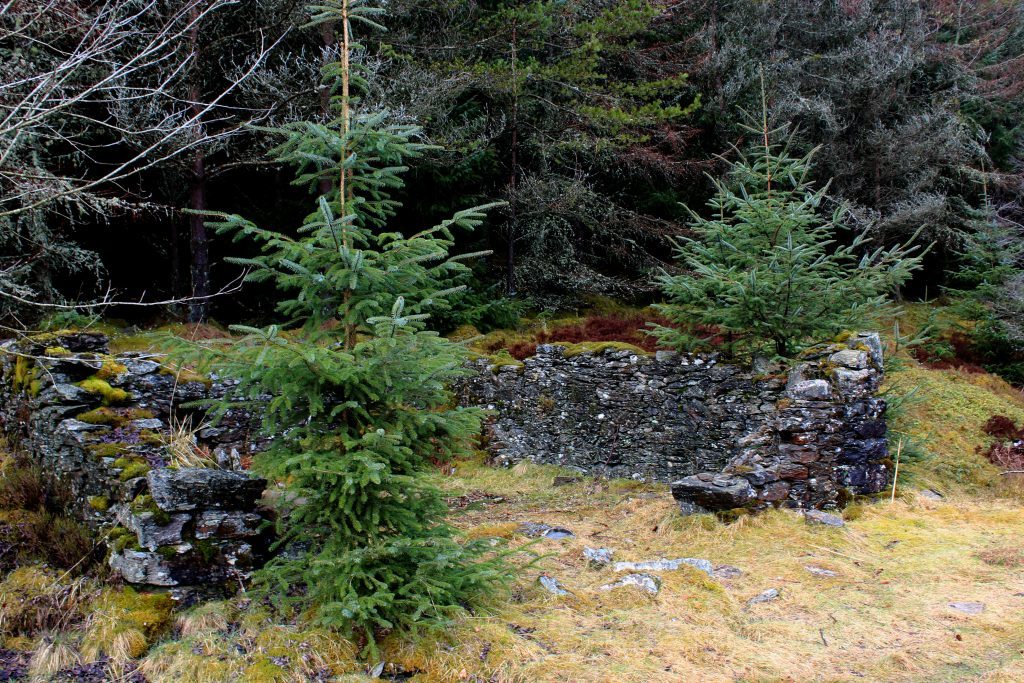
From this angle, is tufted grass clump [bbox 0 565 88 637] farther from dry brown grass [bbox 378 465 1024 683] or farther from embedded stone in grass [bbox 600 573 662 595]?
embedded stone in grass [bbox 600 573 662 595]

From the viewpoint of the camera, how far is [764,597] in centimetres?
510

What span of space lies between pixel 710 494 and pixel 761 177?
15.3ft

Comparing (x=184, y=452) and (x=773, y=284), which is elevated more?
(x=773, y=284)

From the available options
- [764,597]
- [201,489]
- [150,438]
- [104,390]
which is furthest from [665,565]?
[104,390]

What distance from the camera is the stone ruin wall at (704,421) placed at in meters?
6.88

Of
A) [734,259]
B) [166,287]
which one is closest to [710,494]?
[734,259]

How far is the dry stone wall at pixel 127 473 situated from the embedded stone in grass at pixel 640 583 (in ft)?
8.88

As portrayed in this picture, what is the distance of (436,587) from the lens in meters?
4.11

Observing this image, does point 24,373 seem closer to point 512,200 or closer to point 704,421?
point 704,421

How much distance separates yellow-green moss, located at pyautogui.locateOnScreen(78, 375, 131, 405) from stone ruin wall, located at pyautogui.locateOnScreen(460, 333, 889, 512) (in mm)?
5521

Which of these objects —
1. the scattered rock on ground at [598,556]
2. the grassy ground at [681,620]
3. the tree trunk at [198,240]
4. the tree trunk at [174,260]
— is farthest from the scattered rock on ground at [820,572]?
the tree trunk at [174,260]

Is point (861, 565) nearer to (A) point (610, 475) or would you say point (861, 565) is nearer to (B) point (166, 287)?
(A) point (610, 475)

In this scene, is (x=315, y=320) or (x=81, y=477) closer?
(x=315, y=320)

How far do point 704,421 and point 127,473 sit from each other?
6999mm
